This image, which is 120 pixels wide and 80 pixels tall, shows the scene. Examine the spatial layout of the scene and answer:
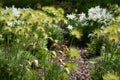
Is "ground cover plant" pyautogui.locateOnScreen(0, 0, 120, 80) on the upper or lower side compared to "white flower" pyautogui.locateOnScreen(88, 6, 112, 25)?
lower

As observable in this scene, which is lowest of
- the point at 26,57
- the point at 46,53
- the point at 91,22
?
the point at 26,57

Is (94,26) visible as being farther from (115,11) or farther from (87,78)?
(87,78)

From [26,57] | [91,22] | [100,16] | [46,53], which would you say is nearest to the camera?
[26,57]

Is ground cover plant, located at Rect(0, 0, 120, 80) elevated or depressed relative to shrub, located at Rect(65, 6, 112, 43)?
depressed

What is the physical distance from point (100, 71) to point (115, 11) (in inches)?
108

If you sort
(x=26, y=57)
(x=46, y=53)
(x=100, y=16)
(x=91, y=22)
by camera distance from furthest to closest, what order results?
(x=91, y=22)
(x=100, y=16)
(x=46, y=53)
(x=26, y=57)

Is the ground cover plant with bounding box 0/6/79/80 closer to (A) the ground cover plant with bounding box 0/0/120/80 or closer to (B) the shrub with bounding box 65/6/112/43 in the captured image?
(A) the ground cover plant with bounding box 0/0/120/80

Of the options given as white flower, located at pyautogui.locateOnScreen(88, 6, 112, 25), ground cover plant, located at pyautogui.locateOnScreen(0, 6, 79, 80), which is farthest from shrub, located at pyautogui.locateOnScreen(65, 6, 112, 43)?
ground cover plant, located at pyautogui.locateOnScreen(0, 6, 79, 80)

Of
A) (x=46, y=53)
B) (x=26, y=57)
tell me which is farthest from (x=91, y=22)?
(x=26, y=57)

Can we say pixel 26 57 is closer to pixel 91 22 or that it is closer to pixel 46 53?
pixel 46 53

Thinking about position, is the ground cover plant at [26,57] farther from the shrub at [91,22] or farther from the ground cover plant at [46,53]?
the shrub at [91,22]

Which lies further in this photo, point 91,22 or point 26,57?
point 91,22

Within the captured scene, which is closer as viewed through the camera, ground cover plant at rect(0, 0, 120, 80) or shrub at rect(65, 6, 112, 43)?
ground cover plant at rect(0, 0, 120, 80)

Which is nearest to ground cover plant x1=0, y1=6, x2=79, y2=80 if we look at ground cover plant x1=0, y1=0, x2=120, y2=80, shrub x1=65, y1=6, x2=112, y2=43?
ground cover plant x1=0, y1=0, x2=120, y2=80
